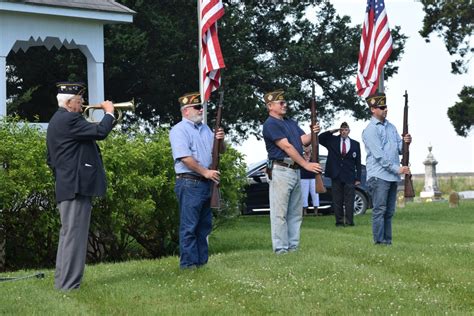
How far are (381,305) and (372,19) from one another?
14.3m

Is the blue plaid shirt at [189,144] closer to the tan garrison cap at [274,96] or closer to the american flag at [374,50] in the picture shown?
the tan garrison cap at [274,96]

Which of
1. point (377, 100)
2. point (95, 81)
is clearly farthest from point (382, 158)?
point (95, 81)

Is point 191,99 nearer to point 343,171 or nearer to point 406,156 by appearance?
point 406,156

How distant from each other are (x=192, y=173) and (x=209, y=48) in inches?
149

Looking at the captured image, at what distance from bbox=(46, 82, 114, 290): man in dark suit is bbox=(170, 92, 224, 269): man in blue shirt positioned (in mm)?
1278

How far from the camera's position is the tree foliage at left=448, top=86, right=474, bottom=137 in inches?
1945

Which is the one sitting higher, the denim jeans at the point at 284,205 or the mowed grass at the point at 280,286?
the denim jeans at the point at 284,205

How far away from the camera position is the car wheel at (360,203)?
28.3 m

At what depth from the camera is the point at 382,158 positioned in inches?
602

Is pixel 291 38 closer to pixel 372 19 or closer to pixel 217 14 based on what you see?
pixel 372 19

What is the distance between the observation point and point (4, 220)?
16.2 meters

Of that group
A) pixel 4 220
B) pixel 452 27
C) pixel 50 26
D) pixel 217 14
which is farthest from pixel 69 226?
pixel 452 27

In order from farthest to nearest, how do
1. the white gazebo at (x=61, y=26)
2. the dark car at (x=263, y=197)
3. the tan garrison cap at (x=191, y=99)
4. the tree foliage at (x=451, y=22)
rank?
the tree foliage at (x=451, y=22), the dark car at (x=263, y=197), the white gazebo at (x=61, y=26), the tan garrison cap at (x=191, y=99)

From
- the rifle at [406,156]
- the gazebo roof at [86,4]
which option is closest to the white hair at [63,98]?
the rifle at [406,156]
